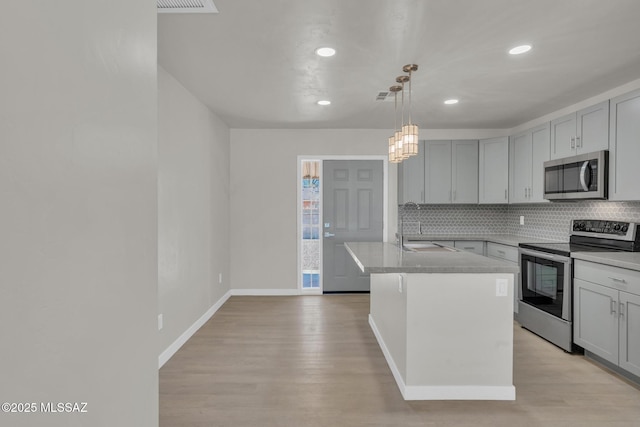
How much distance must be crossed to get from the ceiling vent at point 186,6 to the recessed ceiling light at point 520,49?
6.96ft

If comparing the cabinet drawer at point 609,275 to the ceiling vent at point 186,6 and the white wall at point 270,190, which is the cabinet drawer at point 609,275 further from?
the ceiling vent at point 186,6

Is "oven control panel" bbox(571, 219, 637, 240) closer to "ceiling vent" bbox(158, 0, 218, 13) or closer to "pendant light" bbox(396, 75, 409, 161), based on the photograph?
"pendant light" bbox(396, 75, 409, 161)

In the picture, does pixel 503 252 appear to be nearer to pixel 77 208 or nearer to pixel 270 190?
pixel 270 190

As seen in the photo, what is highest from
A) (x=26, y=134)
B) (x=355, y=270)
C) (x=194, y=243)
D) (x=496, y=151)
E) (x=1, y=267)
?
(x=496, y=151)

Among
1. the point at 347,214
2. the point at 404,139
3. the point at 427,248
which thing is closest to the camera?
the point at 404,139

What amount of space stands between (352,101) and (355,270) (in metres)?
2.64

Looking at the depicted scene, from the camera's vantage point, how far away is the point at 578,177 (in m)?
3.48

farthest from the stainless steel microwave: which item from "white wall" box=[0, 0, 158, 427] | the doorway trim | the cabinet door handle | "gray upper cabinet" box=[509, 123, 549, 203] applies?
"white wall" box=[0, 0, 158, 427]

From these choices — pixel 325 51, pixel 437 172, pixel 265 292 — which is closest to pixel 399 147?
pixel 325 51

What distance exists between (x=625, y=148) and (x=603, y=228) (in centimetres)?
80

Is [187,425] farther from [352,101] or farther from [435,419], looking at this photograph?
[352,101]

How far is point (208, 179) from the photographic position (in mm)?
4262

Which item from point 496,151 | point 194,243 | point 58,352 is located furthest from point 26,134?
point 496,151

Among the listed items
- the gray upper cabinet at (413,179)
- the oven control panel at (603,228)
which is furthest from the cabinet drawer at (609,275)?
the gray upper cabinet at (413,179)
